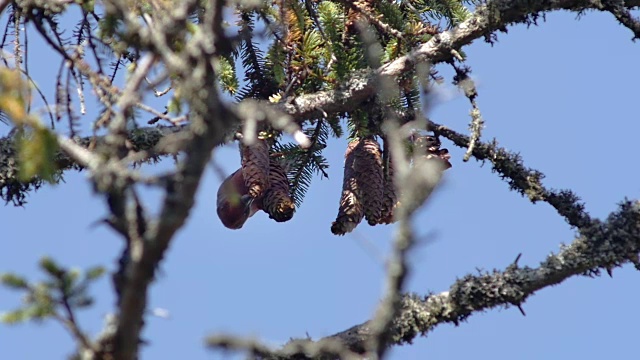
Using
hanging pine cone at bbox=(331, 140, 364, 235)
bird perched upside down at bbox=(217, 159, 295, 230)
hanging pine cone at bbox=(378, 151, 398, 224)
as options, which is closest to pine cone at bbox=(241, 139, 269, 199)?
bird perched upside down at bbox=(217, 159, 295, 230)

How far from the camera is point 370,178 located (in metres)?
4.09

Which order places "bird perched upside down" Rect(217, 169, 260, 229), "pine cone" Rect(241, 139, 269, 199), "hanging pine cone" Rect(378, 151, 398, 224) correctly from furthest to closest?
"hanging pine cone" Rect(378, 151, 398, 224) → "bird perched upside down" Rect(217, 169, 260, 229) → "pine cone" Rect(241, 139, 269, 199)

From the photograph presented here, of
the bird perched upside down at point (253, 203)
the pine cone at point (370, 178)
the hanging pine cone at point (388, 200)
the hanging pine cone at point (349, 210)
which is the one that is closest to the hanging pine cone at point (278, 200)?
the bird perched upside down at point (253, 203)

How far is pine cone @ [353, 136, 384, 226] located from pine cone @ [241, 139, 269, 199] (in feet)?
1.45

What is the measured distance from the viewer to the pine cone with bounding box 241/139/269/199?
3951 millimetres

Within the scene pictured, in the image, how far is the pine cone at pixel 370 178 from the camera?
13.2 feet

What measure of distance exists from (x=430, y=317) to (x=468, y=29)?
4.32 ft

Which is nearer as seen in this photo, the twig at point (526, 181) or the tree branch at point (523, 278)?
the tree branch at point (523, 278)

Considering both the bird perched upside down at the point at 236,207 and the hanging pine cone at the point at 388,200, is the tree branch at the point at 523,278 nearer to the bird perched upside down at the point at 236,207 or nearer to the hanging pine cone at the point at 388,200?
the hanging pine cone at the point at 388,200

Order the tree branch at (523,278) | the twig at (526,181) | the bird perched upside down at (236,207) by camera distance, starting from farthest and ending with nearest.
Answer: the bird perched upside down at (236,207) → the twig at (526,181) → the tree branch at (523,278)

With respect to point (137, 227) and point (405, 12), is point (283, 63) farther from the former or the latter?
point (137, 227)

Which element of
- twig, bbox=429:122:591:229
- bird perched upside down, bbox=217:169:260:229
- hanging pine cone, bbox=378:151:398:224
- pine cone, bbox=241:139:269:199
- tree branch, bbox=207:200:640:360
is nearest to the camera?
tree branch, bbox=207:200:640:360

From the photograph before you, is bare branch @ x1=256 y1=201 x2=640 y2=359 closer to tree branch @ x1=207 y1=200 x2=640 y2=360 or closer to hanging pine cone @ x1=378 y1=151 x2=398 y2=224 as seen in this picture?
tree branch @ x1=207 y1=200 x2=640 y2=360

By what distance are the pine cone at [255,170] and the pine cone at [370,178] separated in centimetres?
44
